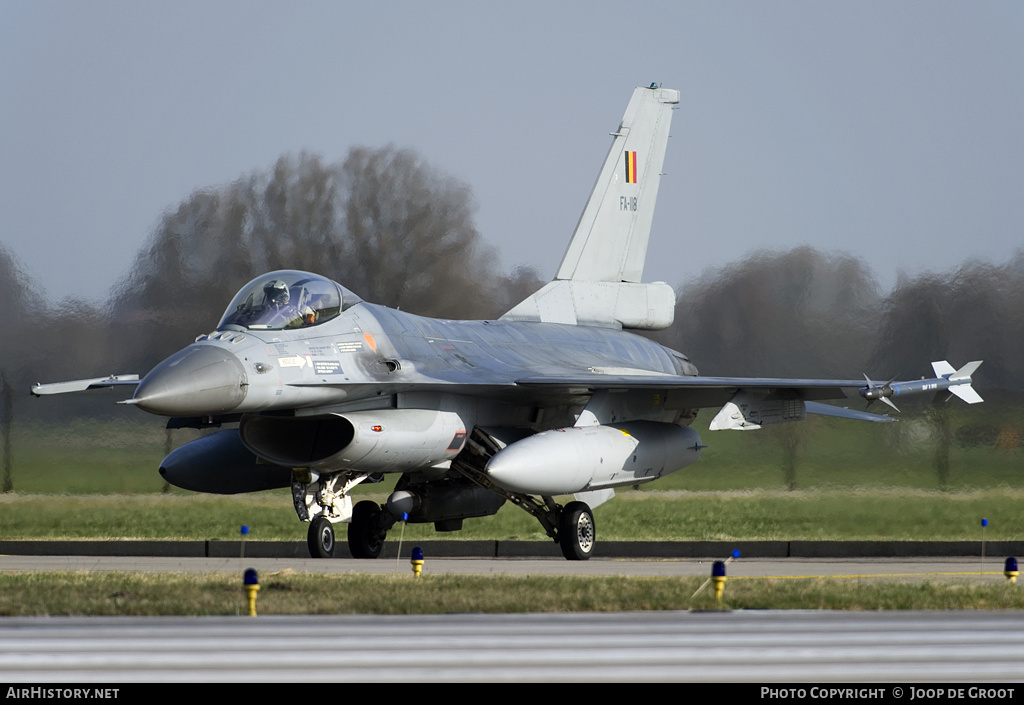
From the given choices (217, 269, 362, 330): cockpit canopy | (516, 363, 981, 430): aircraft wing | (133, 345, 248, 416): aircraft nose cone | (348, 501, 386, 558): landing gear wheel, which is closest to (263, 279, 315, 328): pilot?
(217, 269, 362, 330): cockpit canopy

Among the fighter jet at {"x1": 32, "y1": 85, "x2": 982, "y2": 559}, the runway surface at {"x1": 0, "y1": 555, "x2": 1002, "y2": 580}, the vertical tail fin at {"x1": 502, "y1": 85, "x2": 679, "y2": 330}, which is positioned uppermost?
the vertical tail fin at {"x1": 502, "y1": 85, "x2": 679, "y2": 330}

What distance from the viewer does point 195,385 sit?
1116cm

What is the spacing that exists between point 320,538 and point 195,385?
252 centimetres

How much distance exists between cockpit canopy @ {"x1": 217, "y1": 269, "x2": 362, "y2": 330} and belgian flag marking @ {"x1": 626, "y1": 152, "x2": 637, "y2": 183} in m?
6.35

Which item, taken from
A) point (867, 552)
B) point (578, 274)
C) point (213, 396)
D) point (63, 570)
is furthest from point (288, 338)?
point (867, 552)

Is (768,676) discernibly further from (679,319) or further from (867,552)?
(679,319)

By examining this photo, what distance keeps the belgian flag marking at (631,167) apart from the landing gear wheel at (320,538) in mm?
7032

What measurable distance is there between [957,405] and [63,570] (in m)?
11.8

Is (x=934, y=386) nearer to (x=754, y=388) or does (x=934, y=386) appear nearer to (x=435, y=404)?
(x=754, y=388)

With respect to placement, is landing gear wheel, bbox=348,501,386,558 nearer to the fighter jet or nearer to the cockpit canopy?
the fighter jet

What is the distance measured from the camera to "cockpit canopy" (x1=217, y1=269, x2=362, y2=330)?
1218 centimetres

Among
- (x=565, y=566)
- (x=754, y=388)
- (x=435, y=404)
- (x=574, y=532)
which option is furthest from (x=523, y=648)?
(x=754, y=388)

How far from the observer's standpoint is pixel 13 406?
18188 mm

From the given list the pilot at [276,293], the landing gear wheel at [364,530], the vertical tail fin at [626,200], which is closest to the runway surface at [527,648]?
the pilot at [276,293]
